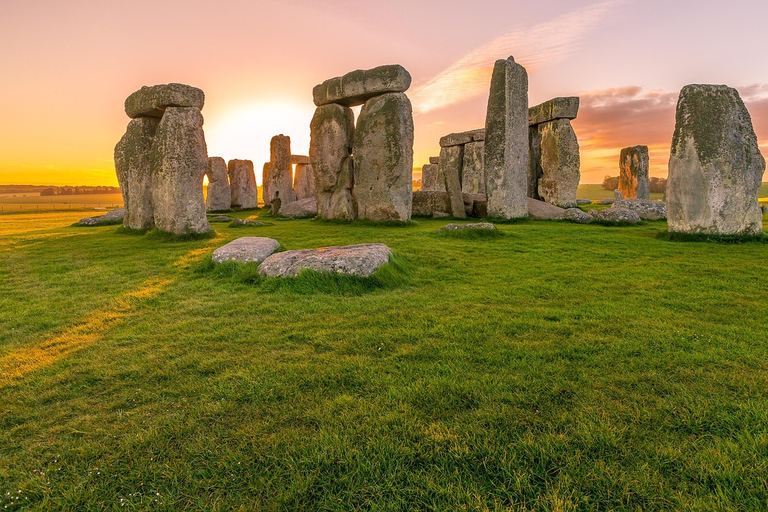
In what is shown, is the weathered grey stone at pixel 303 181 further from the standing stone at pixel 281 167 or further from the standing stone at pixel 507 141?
the standing stone at pixel 507 141

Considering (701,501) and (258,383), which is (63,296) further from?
(701,501)

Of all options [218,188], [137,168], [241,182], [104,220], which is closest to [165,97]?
[137,168]

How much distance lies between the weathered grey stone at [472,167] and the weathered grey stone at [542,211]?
804 centimetres

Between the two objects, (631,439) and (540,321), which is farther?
(540,321)

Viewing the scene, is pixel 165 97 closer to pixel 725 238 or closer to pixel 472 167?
pixel 725 238

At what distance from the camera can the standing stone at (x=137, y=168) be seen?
1013 centimetres

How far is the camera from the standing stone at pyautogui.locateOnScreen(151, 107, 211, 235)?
867 centimetres

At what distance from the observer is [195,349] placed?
3148 millimetres

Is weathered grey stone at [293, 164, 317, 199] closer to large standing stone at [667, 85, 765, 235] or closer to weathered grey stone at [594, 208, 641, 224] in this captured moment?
weathered grey stone at [594, 208, 641, 224]

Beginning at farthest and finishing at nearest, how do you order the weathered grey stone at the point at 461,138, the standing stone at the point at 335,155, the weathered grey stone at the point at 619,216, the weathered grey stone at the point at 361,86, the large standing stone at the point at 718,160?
the weathered grey stone at the point at 461,138 < the standing stone at the point at 335,155 < the weathered grey stone at the point at 619,216 < the weathered grey stone at the point at 361,86 < the large standing stone at the point at 718,160

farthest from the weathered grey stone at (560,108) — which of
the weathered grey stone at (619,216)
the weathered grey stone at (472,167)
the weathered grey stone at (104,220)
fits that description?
the weathered grey stone at (104,220)

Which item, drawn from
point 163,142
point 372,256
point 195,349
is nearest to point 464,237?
point 372,256

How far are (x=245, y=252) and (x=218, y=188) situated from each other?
15985mm

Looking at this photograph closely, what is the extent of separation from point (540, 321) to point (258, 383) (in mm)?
2441
